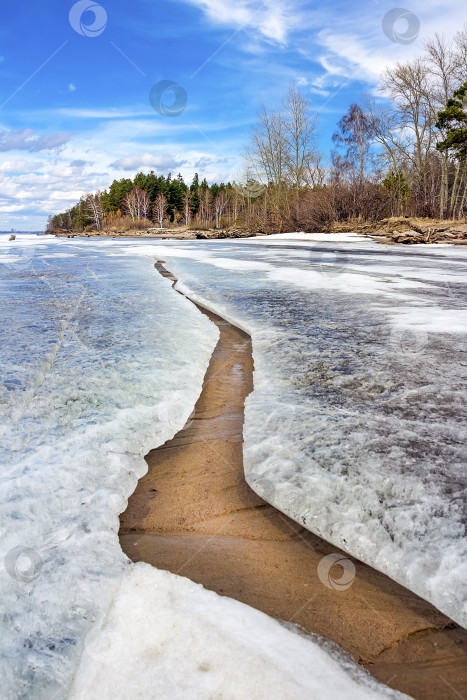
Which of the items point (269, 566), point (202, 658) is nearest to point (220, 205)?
point (269, 566)

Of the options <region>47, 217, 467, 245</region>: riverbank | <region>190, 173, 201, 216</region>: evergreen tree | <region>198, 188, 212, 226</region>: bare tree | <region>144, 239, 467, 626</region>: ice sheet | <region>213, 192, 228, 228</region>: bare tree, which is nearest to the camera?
<region>144, 239, 467, 626</region>: ice sheet

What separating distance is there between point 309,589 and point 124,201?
76.5 metres

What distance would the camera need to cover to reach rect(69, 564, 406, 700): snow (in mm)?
696

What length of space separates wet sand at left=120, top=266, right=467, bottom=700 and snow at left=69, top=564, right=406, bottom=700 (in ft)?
0.22

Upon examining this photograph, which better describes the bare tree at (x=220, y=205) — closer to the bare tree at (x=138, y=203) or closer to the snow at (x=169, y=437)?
the bare tree at (x=138, y=203)

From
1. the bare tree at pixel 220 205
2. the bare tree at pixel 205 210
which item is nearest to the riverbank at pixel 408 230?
the bare tree at pixel 220 205

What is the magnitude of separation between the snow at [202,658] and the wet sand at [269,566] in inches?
2.7

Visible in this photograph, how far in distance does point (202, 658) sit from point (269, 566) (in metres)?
0.31

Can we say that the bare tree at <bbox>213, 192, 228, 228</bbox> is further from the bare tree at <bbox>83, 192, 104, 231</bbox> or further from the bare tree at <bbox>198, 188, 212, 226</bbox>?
the bare tree at <bbox>83, 192, 104, 231</bbox>

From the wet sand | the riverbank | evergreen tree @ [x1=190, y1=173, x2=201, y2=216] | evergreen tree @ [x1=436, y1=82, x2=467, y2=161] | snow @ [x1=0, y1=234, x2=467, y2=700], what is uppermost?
evergreen tree @ [x1=190, y1=173, x2=201, y2=216]

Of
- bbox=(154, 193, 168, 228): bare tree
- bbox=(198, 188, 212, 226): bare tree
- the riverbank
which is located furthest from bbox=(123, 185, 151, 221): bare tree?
the riverbank

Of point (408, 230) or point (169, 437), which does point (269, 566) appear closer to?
point (169, 437)

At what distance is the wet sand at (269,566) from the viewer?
799mm

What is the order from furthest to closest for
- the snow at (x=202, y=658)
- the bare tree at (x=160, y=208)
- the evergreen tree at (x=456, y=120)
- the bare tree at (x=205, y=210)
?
the bare tree at (x=205, y=210)
the bare tree at (x=160, y=208)
the evergreen tree at (x=456, y=120)
the snow at (x=202, y=658)
